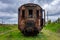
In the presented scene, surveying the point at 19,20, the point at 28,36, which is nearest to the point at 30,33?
the point at 28,36

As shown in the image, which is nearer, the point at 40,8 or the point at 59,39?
the point at 59,39

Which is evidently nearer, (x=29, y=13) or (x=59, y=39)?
(x=59, y=39)

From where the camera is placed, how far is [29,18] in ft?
84.4

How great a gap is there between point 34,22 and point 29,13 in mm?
1329

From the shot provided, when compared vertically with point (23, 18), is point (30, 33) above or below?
below

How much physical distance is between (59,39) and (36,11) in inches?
173

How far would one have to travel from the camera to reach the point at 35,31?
25.7m

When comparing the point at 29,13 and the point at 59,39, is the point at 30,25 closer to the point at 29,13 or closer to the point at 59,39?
the point at 29,13

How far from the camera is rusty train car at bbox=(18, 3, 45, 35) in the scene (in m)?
25.4

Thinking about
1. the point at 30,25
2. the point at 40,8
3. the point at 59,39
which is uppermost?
the point at 40,8

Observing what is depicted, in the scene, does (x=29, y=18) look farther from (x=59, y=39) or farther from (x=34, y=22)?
(x=59, y=39)

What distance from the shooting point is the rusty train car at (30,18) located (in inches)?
1001

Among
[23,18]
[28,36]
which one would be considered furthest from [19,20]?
[28,36]

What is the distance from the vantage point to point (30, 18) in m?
25.7
